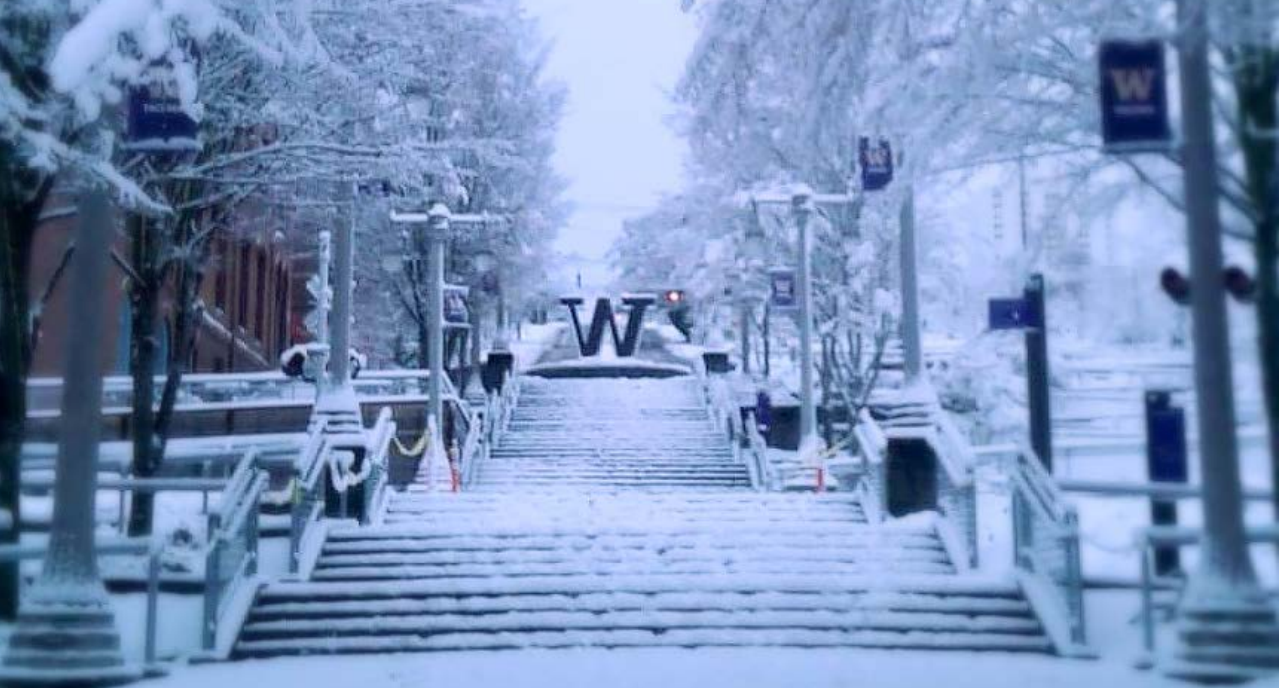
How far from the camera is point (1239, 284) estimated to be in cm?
700

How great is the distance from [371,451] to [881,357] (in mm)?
13870

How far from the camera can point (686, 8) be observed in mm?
11266

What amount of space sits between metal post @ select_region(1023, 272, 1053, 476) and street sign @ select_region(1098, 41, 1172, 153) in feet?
6.76

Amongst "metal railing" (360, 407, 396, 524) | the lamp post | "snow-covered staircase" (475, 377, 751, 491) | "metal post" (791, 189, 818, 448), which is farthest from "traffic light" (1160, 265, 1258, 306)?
the lamp post

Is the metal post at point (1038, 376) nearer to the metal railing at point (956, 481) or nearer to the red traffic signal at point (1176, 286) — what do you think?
the red traffic signal at point (1176, 286)

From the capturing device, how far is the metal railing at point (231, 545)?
423 inches

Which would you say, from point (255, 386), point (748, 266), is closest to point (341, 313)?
point (255, 386)

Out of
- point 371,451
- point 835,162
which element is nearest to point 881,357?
point 835,162

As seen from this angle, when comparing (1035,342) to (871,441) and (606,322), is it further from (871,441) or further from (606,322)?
(606,322)

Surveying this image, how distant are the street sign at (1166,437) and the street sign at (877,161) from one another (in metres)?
4.22

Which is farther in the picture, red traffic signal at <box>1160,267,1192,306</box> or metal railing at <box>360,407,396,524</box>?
metal railing at <box>360,407,396,524</box>

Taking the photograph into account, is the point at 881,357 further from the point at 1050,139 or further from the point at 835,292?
the point at 1050,139

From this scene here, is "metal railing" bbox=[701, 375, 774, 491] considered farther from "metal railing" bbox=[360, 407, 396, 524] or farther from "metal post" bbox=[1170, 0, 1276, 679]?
"metal post" bbox=[1170, 0, 1276, 679]

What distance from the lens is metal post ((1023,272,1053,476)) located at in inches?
376
